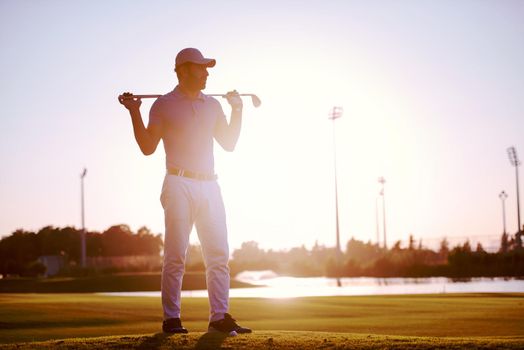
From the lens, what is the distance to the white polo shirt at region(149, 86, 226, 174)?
344 inches

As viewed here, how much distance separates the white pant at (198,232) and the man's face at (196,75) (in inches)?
40.1

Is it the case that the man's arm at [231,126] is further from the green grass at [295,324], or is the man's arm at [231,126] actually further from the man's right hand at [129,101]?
the green grass at [295,324]

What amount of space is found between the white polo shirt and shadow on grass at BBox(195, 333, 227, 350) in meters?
1.70

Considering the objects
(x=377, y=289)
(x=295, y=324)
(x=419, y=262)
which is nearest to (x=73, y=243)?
(x=419, y=262)

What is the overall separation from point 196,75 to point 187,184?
1173 mm

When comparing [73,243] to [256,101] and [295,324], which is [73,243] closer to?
[295,324]

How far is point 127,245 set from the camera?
111 meters

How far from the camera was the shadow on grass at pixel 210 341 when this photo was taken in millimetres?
7669

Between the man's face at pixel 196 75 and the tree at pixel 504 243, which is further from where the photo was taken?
the tree at pixel 504 243

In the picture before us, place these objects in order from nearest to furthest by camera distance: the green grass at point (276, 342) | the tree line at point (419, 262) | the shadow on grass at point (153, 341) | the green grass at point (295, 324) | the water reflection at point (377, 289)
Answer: the green grass at point (276, 342) < the shadow on grass at point (153, 341) < the green grass at point (295, 324) < the water reflection at point (377, 289) < the tree line at point (419, 262)

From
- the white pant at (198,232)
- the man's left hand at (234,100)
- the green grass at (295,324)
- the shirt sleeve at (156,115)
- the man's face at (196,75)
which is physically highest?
the man's face at (196,75)

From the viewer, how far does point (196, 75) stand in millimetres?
8820

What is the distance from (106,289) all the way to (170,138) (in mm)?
45554

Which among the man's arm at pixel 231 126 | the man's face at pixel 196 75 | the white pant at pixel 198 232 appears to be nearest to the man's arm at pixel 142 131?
the white pant at pixel 198 232
